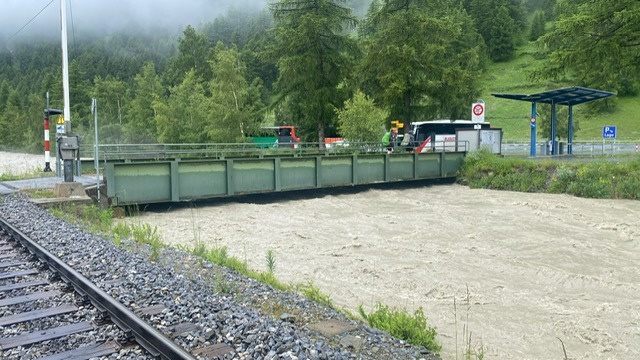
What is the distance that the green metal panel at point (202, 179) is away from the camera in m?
20.2

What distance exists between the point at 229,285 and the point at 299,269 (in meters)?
4.07

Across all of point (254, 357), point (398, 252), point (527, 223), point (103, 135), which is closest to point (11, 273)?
point (254, 357)

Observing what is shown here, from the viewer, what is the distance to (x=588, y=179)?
23.7m

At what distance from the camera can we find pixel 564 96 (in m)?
32.0

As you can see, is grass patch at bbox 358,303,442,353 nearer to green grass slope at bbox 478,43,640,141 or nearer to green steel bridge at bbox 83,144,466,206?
green steel bridge at bbox 83,144,466,206

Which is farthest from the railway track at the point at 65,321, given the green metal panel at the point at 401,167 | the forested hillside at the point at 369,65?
the forested hillside at the point at 369,65

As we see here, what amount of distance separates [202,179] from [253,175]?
7.61 feet

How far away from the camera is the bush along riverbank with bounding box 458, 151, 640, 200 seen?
2291 centimetres

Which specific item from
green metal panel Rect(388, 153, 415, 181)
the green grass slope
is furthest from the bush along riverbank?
the green grass slope

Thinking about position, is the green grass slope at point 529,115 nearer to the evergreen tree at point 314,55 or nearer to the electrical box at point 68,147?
the evergreen tree at point 314,55

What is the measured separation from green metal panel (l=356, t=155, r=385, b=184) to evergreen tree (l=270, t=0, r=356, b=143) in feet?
31.4

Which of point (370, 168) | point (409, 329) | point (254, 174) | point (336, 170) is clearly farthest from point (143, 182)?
point (409, 329)

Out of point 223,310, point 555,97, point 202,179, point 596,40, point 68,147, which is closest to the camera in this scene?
point 223,310

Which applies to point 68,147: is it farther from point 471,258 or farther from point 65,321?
point 471,258
